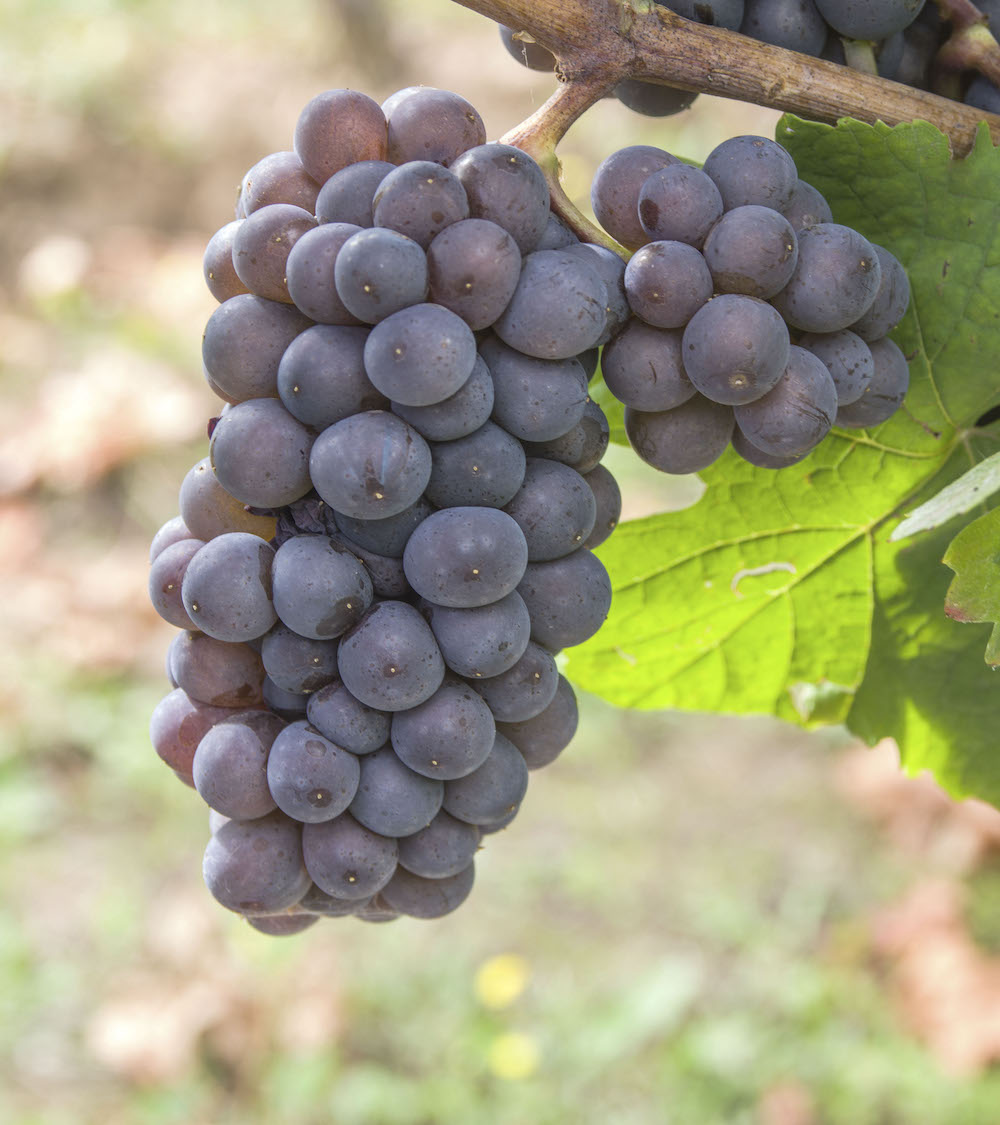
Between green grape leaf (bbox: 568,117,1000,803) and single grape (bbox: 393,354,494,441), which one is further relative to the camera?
green grape leaf (bbox: 568,117,1000,803)

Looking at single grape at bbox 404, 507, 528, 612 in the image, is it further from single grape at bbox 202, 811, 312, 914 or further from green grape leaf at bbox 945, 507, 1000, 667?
green grape leaf at bbox 945, 507, 1000, 667

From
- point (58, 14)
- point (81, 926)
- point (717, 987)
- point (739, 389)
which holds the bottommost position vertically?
point (81, 926)

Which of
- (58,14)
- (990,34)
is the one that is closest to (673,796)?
(990,34)

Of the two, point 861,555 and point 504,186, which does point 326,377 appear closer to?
point 504,186

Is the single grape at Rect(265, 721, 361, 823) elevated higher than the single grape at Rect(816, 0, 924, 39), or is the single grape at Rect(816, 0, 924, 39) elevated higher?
the single grape at Rect(816, 0, 924, 39)

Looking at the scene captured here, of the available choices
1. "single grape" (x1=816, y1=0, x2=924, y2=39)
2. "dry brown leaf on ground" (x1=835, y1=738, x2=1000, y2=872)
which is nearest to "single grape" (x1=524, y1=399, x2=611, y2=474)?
"single grape" (x1=816, y1=0, x2=924, y2=39)

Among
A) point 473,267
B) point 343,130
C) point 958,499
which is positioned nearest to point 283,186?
point 343,130

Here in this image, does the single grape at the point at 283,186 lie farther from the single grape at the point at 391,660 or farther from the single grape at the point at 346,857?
the single grape at the point at 346,857

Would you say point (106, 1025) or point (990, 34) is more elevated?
point (990, 34)

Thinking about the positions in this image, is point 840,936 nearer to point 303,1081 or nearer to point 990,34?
point 303,1081
